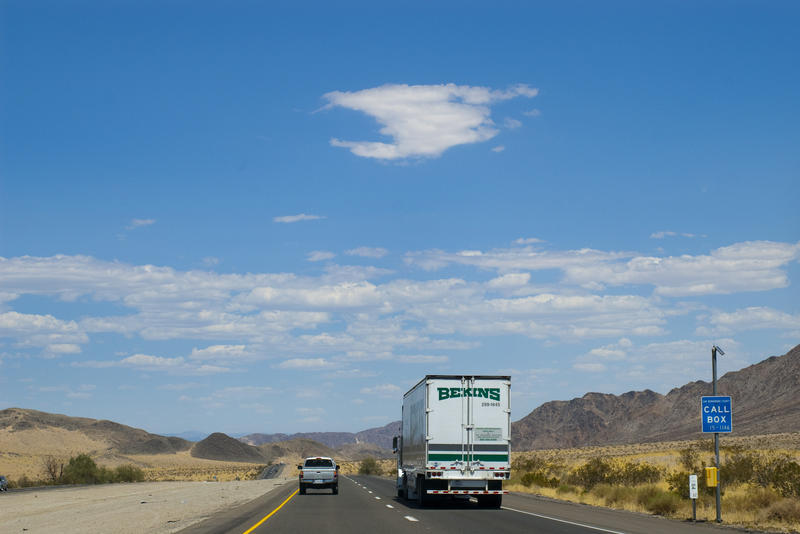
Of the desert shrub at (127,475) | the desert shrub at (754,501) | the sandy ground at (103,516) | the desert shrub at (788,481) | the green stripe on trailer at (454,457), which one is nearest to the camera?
the sandy ground at (103,516)

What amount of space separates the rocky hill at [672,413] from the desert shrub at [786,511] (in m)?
95.0

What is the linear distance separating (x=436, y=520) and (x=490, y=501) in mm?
7137

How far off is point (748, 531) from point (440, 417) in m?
9.38

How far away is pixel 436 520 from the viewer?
2348cm

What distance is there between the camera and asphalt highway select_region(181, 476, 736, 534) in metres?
20.9

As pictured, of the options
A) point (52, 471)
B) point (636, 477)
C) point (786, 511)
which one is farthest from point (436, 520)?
point (52, 471)

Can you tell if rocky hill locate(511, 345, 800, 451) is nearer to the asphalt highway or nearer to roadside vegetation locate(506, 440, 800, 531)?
roadside vegetation locate(506, 440, 800, 531)

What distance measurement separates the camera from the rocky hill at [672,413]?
127m

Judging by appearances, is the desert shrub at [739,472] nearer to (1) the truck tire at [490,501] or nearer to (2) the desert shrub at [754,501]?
(2) the desert shrub at [754,501]

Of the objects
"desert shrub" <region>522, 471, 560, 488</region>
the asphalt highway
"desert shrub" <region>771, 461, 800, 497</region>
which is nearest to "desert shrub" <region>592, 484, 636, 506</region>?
the asphalt highway

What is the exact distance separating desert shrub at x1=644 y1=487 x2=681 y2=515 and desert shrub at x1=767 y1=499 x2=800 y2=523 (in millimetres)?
4705

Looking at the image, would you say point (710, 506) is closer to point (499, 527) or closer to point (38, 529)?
point (499, 527)

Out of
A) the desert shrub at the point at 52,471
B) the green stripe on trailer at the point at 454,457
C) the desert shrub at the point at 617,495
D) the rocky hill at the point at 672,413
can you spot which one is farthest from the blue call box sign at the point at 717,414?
the rocky hill at the point at 672,413

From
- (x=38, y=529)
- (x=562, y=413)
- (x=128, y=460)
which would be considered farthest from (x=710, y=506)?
(x=562, y=413)
